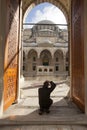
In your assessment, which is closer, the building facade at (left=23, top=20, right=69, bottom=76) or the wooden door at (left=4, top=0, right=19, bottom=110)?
the wooden door at (left=4, top=0, right=19, bottom=110)

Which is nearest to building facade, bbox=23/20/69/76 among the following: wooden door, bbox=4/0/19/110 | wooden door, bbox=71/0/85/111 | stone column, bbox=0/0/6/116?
wooden door, bbox=4/0/19/110

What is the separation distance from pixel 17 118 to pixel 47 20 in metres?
47.7

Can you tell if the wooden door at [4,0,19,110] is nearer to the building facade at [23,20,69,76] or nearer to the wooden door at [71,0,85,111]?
the wooden door at [71,0,85,111]

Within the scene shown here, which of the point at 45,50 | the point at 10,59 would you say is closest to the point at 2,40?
the point at 10,59

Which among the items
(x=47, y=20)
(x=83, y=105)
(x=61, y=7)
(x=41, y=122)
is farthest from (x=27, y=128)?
(x=47, y=20)

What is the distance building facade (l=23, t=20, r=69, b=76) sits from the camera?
1785 inches

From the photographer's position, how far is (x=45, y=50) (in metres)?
46.4

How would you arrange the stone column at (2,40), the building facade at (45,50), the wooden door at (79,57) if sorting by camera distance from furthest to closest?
the building facade at (45,50) < the wooden door at (79,57) < the stone column at (2,40)

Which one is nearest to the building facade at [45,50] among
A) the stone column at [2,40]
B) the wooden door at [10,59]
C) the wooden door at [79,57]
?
the wooden door at [10,59]

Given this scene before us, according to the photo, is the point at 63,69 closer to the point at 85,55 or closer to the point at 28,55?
the point at 28,55

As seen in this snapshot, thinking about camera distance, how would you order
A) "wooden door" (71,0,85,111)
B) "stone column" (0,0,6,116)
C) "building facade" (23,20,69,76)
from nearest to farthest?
1. "stone column" (0,0,6,116)
2. "wooden door" (71,0,85,111)
3. "building facade" (23,20,69,76)

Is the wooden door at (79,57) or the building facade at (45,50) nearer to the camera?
the wooden door at (79,57)

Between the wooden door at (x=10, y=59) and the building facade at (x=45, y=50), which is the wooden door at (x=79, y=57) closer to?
the wooden door at (x=10, y=59)

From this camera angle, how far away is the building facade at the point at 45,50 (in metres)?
45.3
